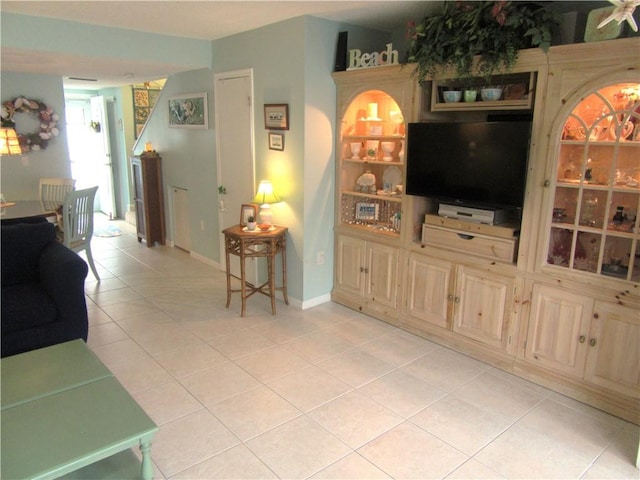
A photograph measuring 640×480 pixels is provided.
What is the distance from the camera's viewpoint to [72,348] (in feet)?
7.83

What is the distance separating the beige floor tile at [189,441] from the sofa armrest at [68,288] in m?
1.04

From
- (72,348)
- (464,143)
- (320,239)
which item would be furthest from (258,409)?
(464,143)

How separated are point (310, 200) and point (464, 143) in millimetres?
1419

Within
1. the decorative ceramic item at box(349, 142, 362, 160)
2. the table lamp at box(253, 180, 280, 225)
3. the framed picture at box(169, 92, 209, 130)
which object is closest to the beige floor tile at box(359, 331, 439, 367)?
the table lamp at box(253, 180, 280, 225)

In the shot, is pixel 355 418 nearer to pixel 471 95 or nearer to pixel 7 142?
pixel 471 95

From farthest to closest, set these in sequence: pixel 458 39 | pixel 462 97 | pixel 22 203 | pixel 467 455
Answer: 1. pixel 22 203
2. pixel 462 97
3. pixel 458 39
4. pixel 467 455

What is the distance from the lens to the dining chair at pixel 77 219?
433 centimetres

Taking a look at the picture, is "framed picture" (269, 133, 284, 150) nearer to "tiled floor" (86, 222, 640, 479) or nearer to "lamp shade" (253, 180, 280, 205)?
"lamp shade" (253, 180, 280, 205)

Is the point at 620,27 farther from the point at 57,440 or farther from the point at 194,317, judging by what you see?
the point at 194,317

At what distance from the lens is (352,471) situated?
7.04ft

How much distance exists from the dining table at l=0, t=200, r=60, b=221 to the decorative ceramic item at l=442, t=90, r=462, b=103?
363 centimetres

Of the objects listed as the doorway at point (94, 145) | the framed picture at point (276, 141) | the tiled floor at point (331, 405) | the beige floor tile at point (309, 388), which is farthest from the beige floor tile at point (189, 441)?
the doorway at point (94, 145)

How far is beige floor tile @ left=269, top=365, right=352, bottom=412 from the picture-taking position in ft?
8.86

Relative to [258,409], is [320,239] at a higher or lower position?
higher
